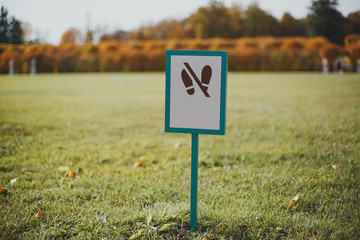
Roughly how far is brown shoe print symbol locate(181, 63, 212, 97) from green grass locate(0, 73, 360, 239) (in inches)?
42.5

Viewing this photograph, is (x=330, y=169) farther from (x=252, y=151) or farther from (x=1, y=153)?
(x=1, y=153)

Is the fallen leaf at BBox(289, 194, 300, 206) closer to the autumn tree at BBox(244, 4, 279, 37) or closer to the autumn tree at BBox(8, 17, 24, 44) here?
the autumn tree at BBox(8, 17, 24, 44)

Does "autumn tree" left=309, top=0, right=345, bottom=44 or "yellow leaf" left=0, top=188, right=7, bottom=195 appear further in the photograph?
"autumn tree" left=309, top=0, right=345, bottom=44

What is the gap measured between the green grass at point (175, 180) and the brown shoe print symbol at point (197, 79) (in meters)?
1.08

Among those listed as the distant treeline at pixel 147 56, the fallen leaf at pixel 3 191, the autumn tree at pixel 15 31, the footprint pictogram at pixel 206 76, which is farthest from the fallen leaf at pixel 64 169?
the distant treeline at pixel 147 56

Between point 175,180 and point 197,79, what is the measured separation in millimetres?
1620

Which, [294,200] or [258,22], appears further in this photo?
[258,22]

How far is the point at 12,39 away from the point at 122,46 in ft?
116

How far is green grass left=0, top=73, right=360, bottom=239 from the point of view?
2.20 m

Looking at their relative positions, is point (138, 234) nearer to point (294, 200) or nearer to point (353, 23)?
point (294, 200)

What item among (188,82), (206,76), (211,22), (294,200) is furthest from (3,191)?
(211,22)

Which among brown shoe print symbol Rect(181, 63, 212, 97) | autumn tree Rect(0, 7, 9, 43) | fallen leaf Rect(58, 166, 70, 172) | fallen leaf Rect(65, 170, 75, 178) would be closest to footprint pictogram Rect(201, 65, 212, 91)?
brown shoe print symbol Rect(181, 63, 212, 97)

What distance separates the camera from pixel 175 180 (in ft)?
10.7

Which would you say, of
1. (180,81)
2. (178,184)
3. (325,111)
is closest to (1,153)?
(178,184)
